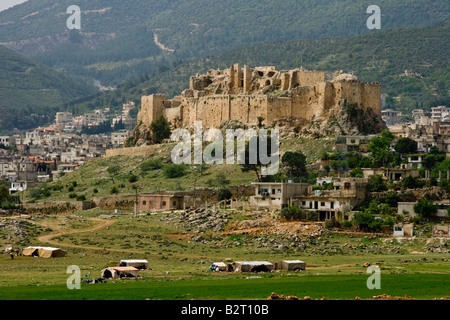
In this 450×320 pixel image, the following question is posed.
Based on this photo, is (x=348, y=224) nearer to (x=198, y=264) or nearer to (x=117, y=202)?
(x=198, y=264)

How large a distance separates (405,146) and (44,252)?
3878cm

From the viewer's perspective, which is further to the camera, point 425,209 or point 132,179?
point 132,179

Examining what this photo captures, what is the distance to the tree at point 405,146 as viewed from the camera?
80625 millimetres

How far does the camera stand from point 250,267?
149 feet

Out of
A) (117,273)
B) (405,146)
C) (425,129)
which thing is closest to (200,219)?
(405,146)

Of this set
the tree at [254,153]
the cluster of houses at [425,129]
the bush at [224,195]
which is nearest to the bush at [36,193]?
the tree at [254,153]

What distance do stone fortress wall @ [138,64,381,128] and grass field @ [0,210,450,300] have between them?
23186 mm

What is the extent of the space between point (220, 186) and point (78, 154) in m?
66.9

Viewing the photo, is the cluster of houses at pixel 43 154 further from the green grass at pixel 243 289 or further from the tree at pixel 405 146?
the green grass at pixel 243 289

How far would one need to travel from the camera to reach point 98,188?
8594cm

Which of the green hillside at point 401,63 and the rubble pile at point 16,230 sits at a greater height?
the green hillside at point 401,63

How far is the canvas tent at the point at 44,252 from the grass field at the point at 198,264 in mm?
558

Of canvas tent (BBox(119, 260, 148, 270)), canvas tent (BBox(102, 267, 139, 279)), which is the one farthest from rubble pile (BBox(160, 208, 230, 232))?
canvas tent (BBox(102, 267, 139, 279))
